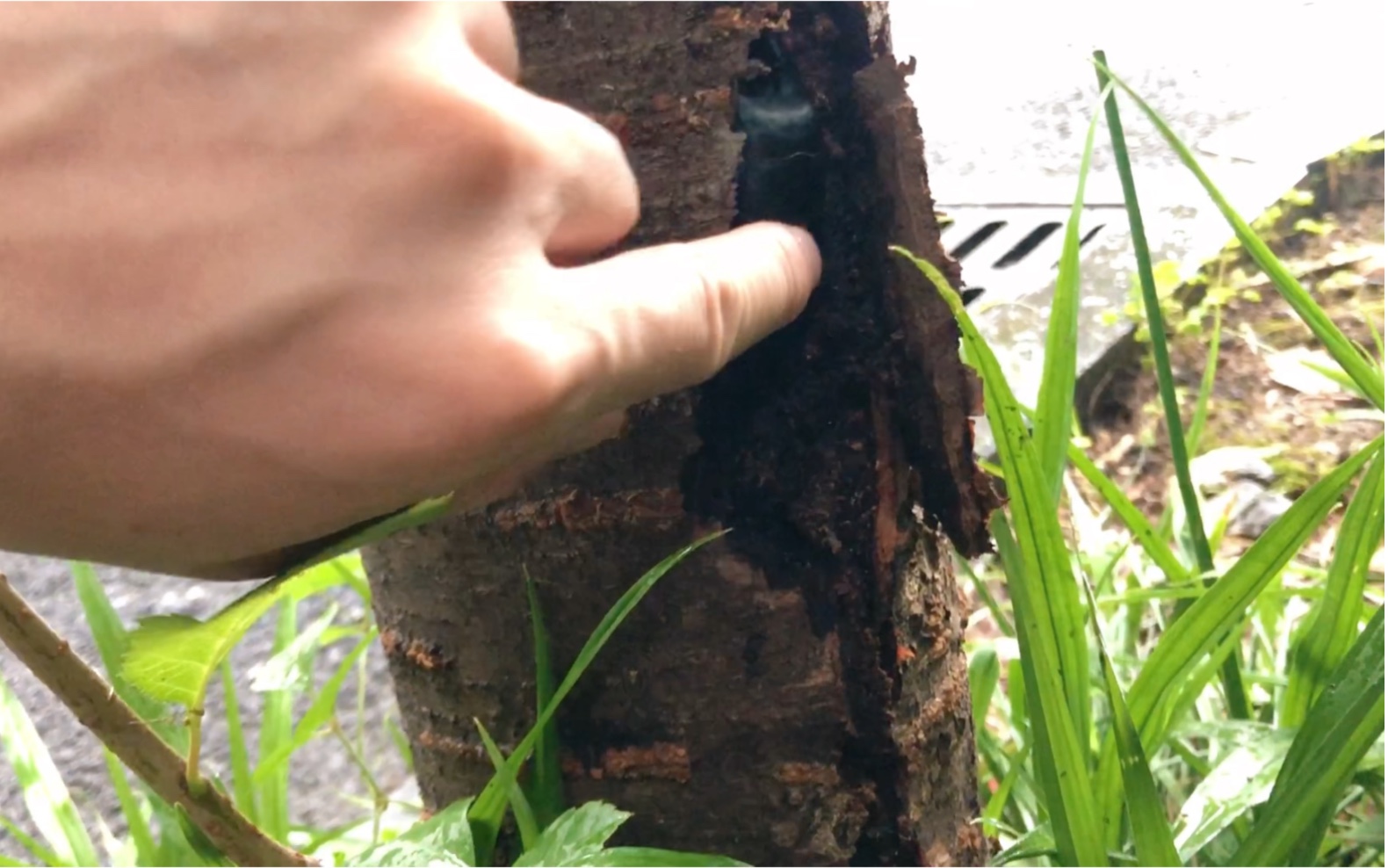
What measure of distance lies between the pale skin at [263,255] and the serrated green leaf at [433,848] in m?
0.20

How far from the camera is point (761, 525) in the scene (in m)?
0.47

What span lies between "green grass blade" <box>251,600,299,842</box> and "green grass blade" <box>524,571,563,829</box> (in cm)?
34

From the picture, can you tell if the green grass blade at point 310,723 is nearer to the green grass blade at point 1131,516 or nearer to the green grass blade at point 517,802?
the green grass blade at point 517,802

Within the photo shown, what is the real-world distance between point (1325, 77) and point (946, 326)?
191cm

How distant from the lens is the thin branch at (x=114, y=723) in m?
0.44

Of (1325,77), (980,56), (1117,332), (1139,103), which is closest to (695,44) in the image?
(1139,103)

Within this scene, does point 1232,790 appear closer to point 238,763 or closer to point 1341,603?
point 1341,603

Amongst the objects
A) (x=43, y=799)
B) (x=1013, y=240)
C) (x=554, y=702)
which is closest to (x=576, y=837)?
(x=554, y=702)

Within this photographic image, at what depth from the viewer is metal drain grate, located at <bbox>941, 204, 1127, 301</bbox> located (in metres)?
1.61

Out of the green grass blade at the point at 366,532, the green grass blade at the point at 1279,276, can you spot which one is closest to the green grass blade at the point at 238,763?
the green grass blade at the point at 366,532

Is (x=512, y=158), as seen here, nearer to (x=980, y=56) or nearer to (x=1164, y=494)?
(x=1164, y=494)

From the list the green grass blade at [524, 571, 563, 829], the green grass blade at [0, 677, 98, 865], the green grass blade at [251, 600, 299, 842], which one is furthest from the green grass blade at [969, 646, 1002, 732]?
the green grass blade at [0, 677, 98, 865]

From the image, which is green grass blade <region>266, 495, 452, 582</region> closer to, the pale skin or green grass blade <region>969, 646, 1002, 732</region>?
the pale skin

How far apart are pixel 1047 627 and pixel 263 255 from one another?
0.35 meters
